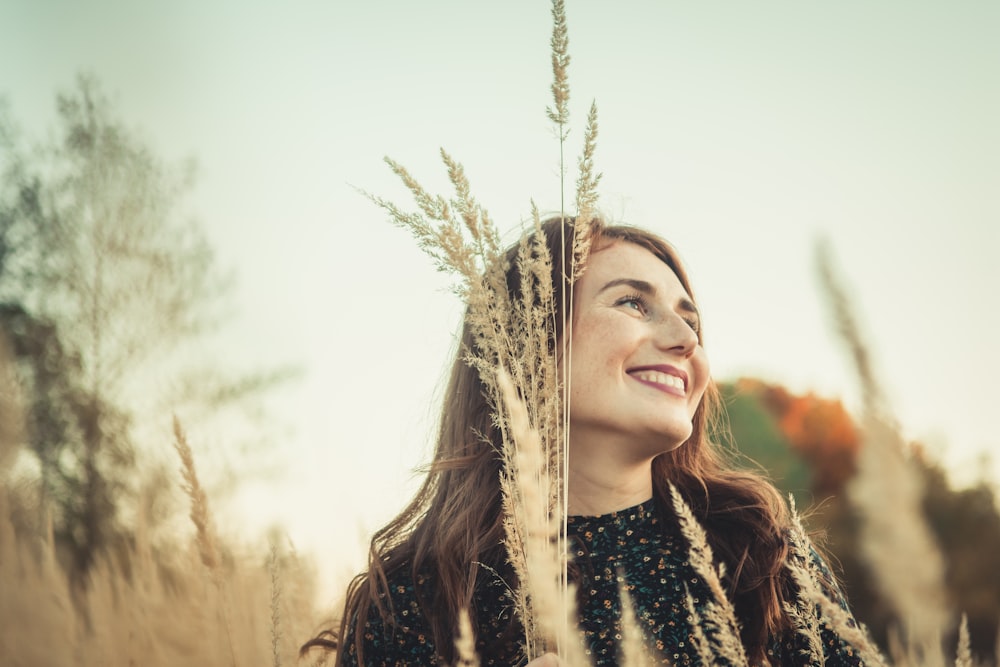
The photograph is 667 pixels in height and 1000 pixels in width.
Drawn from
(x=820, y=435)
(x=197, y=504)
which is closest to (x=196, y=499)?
(x=197, y=504)

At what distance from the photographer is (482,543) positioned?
2174 mm

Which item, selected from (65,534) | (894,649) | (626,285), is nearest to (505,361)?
(626,285)

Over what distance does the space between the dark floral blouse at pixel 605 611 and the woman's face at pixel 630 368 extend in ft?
0.86

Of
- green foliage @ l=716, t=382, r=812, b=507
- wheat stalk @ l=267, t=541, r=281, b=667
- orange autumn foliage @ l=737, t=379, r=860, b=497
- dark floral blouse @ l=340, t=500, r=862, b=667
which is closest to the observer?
wheat stalk @ l=267, t=541, r=281, b=667

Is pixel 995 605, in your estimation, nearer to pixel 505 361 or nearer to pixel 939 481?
pixel 939 481

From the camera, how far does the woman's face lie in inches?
86.7

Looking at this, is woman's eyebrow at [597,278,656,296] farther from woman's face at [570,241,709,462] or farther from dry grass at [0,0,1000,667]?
dry grass at [0,0,1000,667]

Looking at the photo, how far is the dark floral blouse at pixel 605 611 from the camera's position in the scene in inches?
83.9

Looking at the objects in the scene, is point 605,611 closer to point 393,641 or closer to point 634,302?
point 393,641

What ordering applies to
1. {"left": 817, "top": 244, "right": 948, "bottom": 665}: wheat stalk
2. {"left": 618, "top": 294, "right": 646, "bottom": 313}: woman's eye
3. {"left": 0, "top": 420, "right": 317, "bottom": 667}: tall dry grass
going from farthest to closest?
1. {"left": 0, "top": 420, "right": 317, "bottom": 667}: tall dry grass
2. {"left": 618, "top": 294, "right": 646, "bottom": 313}: woman's eye
3. {"left": 817, "top": 244, "right": 948, "bottom": 665}: wheat stalk

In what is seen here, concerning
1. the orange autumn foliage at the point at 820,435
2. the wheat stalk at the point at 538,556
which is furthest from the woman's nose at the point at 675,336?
the orange autumn foliage at the point at 820,435

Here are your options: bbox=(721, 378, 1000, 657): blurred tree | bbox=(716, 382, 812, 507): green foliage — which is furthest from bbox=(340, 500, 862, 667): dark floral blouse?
bbox=(716, 382, 812, 507): green foliage

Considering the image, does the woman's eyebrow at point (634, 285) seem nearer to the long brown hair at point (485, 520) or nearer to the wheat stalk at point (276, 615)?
the long brown hair at point (485, 520)

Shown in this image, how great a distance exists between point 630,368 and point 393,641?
104 centimetres
